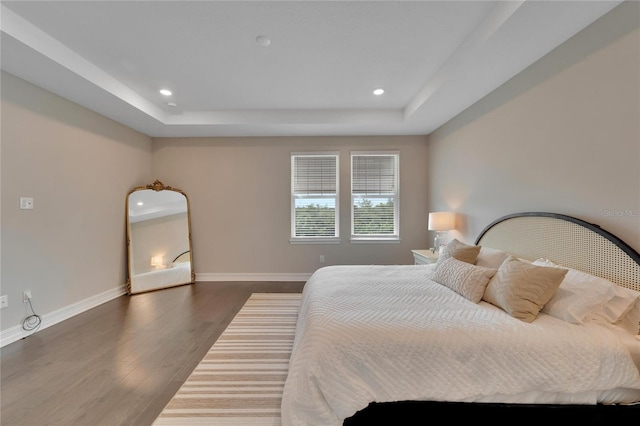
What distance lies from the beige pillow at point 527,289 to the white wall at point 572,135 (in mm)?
525

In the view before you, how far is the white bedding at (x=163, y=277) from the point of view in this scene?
12.8 ft

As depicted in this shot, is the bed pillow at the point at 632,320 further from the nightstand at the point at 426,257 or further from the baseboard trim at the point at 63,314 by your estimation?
the baseboard trim at the point at 63,314

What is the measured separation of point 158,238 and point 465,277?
14.4 feet

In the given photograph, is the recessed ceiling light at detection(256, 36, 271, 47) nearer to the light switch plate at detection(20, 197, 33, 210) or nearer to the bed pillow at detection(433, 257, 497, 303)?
the bed pillow at detection(433, 257, 497, 303)

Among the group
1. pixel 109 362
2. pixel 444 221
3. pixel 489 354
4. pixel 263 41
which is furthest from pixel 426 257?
pixel 109 362

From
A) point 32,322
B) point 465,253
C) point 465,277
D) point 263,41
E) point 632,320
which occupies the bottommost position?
point 32,322

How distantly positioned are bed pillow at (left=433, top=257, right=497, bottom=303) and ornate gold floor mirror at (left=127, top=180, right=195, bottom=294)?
3.99m

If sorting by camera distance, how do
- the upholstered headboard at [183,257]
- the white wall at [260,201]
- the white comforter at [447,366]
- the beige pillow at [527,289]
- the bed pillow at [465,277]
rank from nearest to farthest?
the white comforter at [447,366]
the beige pillow at [527,289]
the bed pillow at [465,277]
the upholstered headboard at [183,257]
the white wall at [260,201]

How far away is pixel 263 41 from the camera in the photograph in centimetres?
222

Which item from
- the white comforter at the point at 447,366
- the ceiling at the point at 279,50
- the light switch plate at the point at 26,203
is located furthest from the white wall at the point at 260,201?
the white comforter at the point at 447,366

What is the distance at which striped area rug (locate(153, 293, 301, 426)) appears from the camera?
1.55 m

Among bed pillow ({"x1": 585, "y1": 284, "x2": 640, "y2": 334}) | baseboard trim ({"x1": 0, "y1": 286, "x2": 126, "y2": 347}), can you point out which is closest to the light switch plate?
baseboard trim ({"x1": 0, "y1": 286, "x2": 126, "y2": 347})

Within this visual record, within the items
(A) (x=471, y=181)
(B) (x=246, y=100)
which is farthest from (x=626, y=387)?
(B) (x=246, y=100)

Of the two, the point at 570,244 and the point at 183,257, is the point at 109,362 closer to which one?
the point at 183,257
